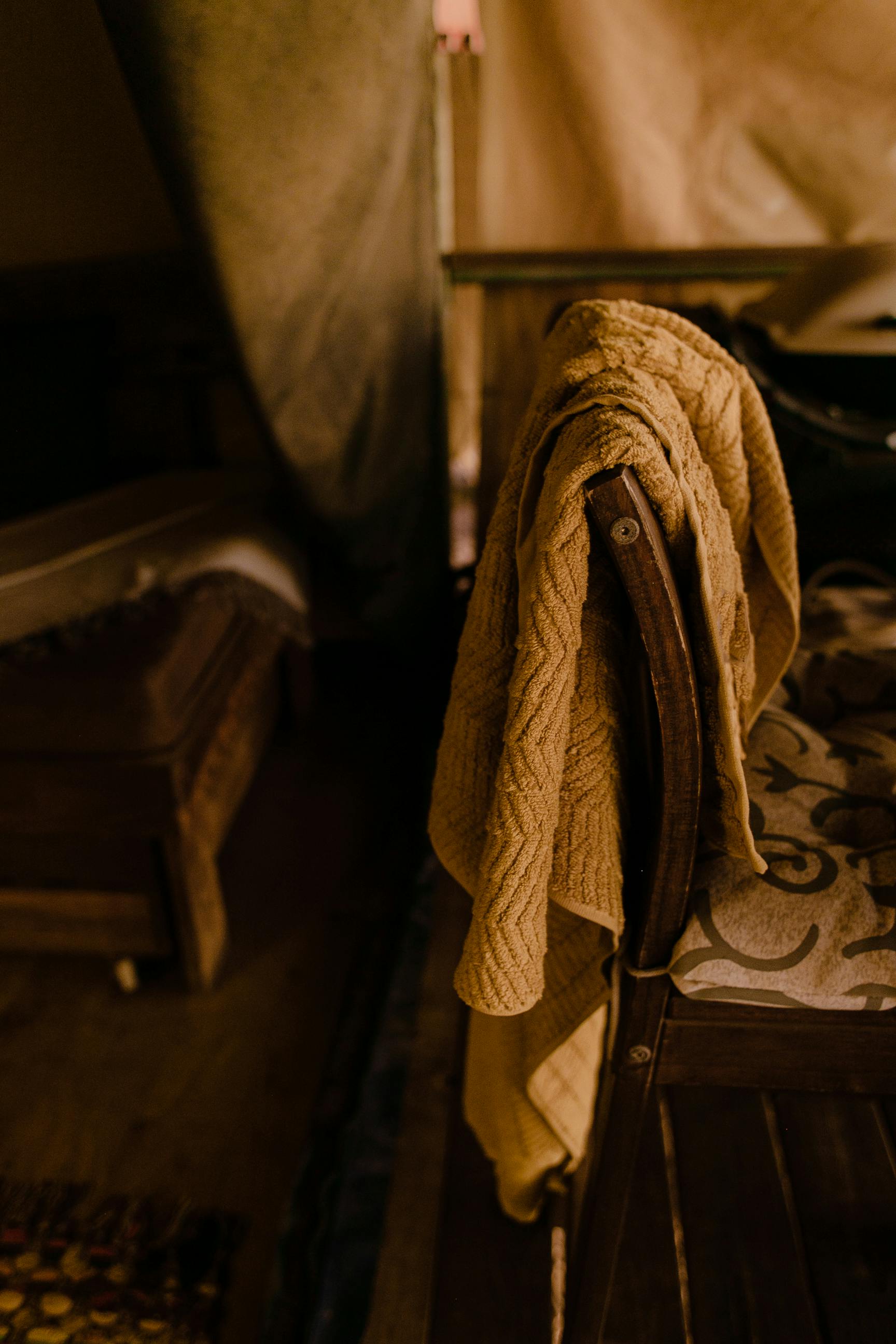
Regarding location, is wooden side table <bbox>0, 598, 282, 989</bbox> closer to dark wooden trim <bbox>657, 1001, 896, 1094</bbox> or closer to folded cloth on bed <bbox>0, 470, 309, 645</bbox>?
folded cloth on bed <bbox>0, 470, 309, 645</bbox>

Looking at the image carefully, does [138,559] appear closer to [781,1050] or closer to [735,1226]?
[781,1050]

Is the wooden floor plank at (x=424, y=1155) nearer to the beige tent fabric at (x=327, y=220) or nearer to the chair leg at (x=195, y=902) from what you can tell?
the chair leg at (x=195, y=902)

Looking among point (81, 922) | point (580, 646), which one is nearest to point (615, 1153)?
point (580, 646)

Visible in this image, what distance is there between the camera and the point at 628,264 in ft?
5.13

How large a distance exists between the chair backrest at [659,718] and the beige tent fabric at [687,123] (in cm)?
134

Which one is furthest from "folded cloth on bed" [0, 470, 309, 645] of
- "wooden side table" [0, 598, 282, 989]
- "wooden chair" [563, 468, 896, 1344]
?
"wooden chair" [563, 468, 896, 1344]

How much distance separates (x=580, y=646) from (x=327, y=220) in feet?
3.03

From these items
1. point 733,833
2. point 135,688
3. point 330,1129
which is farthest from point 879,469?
point 330,1129

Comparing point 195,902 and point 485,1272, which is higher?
point 195,902

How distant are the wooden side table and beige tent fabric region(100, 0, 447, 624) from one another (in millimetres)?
360

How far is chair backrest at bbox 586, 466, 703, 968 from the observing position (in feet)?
1.38

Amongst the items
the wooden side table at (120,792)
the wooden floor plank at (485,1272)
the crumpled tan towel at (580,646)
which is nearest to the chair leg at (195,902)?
the wooden side table at (120,792)

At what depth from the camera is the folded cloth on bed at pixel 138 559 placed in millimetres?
1196

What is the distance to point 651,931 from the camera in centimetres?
59
